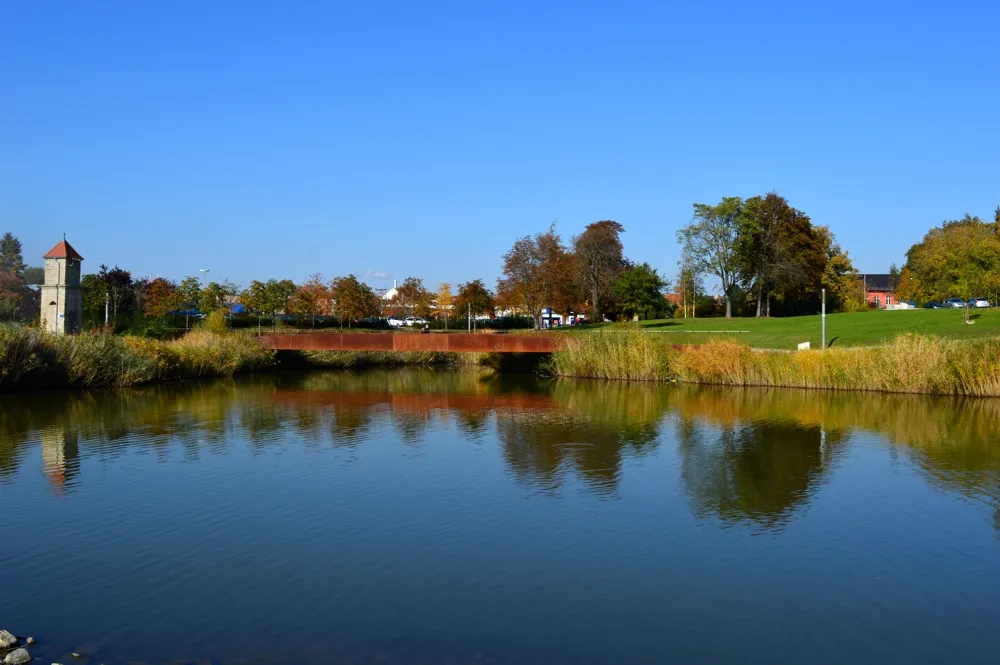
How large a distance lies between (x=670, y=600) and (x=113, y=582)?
21.1 feet

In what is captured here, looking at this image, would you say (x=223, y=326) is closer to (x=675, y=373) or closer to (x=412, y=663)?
(x=675, y=373)

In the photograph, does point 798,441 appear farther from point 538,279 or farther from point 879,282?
point 879,282

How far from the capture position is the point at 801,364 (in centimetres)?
3294

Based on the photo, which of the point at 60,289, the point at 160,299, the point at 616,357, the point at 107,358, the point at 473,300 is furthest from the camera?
the point at 473,300

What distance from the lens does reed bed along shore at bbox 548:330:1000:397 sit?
96.1ft

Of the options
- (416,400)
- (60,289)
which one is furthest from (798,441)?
(60,289)

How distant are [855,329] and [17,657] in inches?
1575

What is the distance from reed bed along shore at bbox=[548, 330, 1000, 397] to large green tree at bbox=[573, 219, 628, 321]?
29777 mm

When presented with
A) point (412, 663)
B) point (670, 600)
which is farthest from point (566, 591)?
point (412, 663)

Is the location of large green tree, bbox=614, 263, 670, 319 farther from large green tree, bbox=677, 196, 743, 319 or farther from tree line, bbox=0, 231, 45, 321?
tree line, bbox=0, 231, 45, 321

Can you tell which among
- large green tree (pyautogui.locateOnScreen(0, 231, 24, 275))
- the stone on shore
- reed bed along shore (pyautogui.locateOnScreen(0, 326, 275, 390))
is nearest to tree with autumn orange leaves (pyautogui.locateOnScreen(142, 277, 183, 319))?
reed bed along shore (pyautogui.locateOnScreen(0, 326, 275, 390))

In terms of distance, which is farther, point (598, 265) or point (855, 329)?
point (598, 265)

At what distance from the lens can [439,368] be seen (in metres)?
49.8

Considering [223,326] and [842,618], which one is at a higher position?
[223,326]
